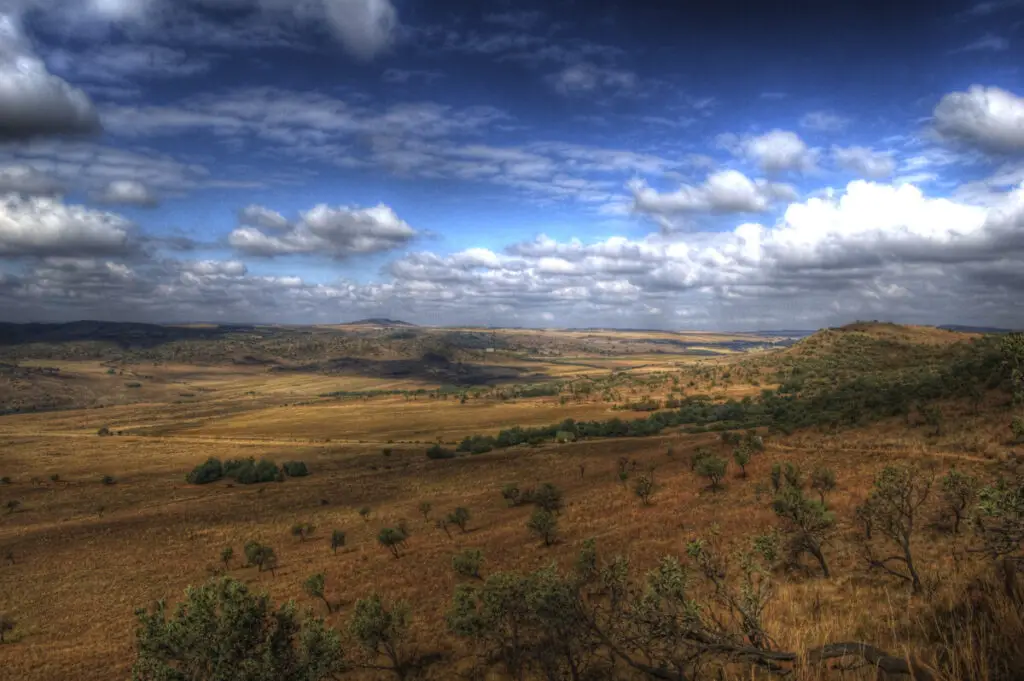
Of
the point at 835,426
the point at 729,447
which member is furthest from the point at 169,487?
the point at 835,426

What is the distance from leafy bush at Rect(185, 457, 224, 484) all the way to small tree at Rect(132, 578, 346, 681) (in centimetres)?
5751

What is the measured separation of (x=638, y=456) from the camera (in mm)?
48656

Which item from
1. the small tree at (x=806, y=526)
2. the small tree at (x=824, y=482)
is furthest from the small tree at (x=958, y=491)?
the small tree at (x=824, y=482)

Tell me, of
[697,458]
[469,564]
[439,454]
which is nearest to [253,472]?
[439,454]

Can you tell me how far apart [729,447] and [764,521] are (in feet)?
67.5

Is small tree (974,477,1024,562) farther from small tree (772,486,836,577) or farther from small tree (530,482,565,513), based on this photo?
small tree (530,482,565,513)

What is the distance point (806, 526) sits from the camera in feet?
51.7

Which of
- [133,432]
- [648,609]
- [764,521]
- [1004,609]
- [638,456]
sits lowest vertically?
[133,432]

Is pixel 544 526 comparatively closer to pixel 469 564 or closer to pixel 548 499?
pixel 469 564

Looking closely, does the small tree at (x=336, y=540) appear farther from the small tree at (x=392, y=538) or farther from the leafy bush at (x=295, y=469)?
the leafy bush at (x=295, y=469)

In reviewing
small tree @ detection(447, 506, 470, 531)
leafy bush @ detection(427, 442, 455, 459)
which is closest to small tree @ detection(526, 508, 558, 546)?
small tree @ detection(447, 506, 470, 531)

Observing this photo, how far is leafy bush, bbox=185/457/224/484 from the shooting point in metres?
62.6

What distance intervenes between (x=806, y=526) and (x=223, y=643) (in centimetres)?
1621

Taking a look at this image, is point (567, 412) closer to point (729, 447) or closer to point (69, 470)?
point (729, 447)
